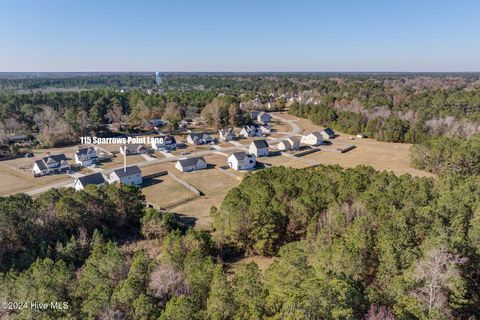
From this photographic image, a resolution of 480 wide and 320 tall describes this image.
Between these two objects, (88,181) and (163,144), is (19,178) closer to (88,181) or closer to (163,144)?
(88,181)

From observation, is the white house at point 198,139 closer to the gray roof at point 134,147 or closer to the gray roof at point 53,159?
the gray roof at point 134,147

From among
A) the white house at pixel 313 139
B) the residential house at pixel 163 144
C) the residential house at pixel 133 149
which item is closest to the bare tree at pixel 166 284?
the residential house at pixel 133 149

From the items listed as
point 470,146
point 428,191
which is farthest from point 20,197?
point 470,146

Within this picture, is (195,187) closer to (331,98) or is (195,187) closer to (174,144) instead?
(174,144)

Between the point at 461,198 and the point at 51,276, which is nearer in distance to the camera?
the point at 51,276

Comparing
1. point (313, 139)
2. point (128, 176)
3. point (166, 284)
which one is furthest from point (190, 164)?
point (166, 284)

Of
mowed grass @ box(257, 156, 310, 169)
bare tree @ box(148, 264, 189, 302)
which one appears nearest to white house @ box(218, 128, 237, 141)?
mowed grass @ box(257, 156, 310, 169)
